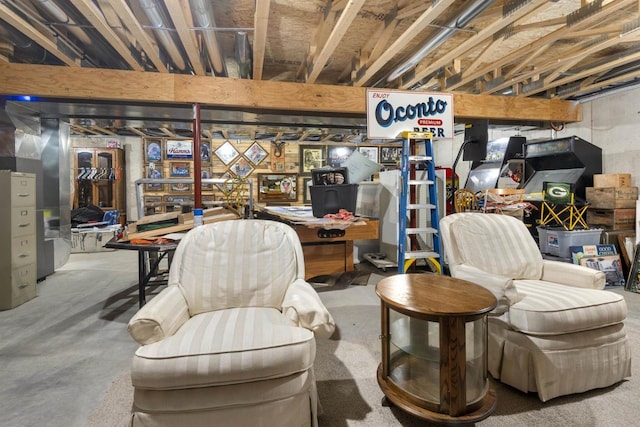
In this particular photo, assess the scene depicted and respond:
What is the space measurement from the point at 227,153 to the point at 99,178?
113 inches

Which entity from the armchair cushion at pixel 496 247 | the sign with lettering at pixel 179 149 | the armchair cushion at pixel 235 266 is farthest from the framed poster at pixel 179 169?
the armchair cushion at pixel 496 247

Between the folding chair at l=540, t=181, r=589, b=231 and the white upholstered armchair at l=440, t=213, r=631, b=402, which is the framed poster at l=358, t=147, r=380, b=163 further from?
the white upholstered armchair at l=440, t=213, r=631, b=402


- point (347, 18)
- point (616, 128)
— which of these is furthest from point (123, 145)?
point (616, 128)

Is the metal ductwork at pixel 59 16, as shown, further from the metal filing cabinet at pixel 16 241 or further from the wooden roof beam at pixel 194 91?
the metal filing cabinet at pixel 16 241

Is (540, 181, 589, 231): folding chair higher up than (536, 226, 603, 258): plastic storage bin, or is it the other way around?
(540, 181, 589, 231): folding chair

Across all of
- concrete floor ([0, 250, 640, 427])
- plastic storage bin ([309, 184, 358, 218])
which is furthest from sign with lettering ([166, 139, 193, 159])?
plastic storage bin ([309, 184, 358, 218])

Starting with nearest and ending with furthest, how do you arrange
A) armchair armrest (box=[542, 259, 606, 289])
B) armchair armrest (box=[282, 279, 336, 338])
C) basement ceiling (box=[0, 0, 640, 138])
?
armchair armrest (box=[282, 279, 336, 338]) < armchair armrest (box=[542, 259, 606, 289]) < basement ceiling (box=[0, 0, 640, 138])

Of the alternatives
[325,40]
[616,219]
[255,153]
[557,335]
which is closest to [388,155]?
[255,153]

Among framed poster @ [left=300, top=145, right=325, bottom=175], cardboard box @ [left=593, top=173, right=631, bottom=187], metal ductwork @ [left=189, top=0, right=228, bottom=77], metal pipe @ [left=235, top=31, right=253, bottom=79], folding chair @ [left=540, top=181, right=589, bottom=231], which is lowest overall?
folding chair @ [left=540, top=181, right=589, bottom=231]

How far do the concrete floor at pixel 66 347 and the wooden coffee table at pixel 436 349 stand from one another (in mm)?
1471

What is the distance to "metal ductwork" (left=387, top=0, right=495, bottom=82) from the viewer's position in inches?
94.3

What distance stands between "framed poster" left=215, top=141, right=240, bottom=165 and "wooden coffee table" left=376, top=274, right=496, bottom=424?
21.8 ft

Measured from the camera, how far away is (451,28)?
2.75 meters

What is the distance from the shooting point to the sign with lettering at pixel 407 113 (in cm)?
345
